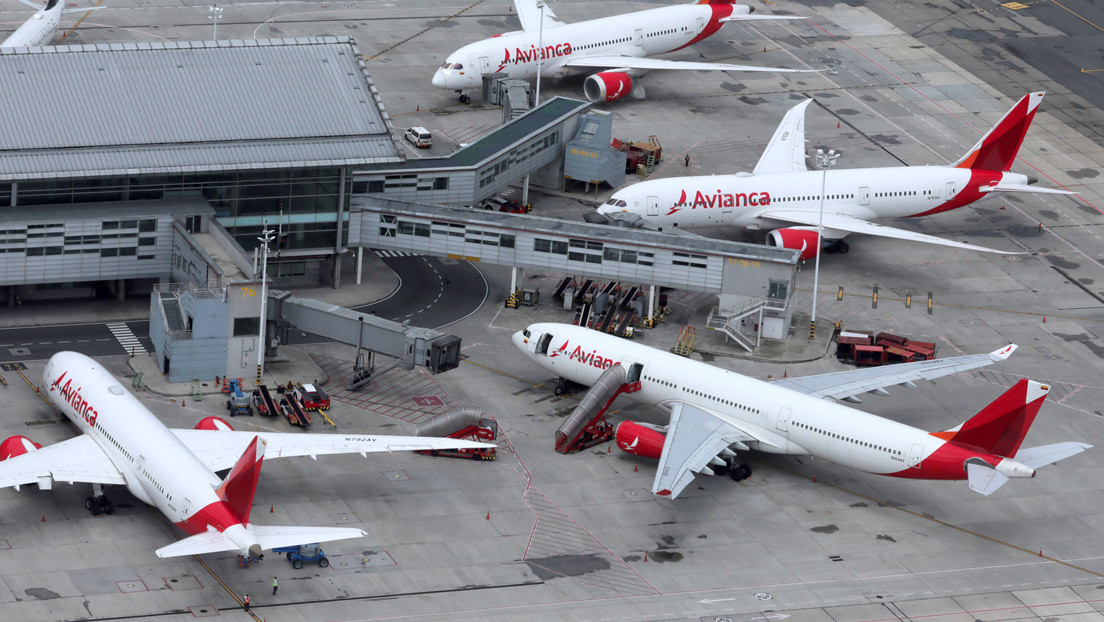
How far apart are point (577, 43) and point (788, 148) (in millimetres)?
23220

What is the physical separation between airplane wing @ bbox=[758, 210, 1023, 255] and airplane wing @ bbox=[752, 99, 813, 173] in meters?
7.00

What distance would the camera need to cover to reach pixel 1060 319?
113 m

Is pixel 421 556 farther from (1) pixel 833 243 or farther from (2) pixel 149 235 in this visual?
(1) pixel 833 243

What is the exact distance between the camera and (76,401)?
8562 cm

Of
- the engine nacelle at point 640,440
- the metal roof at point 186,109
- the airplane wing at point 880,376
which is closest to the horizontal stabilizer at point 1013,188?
the airplane wing at point 880,376

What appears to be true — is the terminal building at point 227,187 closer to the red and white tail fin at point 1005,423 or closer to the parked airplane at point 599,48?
the red and white tail fin at point 1005,423

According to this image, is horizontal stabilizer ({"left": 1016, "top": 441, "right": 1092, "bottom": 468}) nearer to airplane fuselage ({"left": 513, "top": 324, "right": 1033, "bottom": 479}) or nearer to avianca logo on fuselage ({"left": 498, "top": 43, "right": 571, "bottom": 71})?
airplane fuselage ({"left": 513, "top": 324, "right": 1033, "bottom": 479})

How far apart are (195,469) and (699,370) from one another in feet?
95.8

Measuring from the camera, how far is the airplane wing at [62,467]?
78.8 m

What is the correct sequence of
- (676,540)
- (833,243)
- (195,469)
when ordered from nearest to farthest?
(195,469) → (676,540) → (833,243)

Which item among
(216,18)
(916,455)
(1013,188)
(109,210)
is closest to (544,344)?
(916,455)

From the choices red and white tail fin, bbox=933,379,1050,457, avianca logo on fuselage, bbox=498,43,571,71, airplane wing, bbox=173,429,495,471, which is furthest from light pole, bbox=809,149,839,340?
airplane wing, bbox=173,429,495,471

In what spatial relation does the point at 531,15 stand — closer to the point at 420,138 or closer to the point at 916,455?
the point at 420,138

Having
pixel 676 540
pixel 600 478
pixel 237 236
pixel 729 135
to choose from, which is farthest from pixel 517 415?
pixel 729 135
